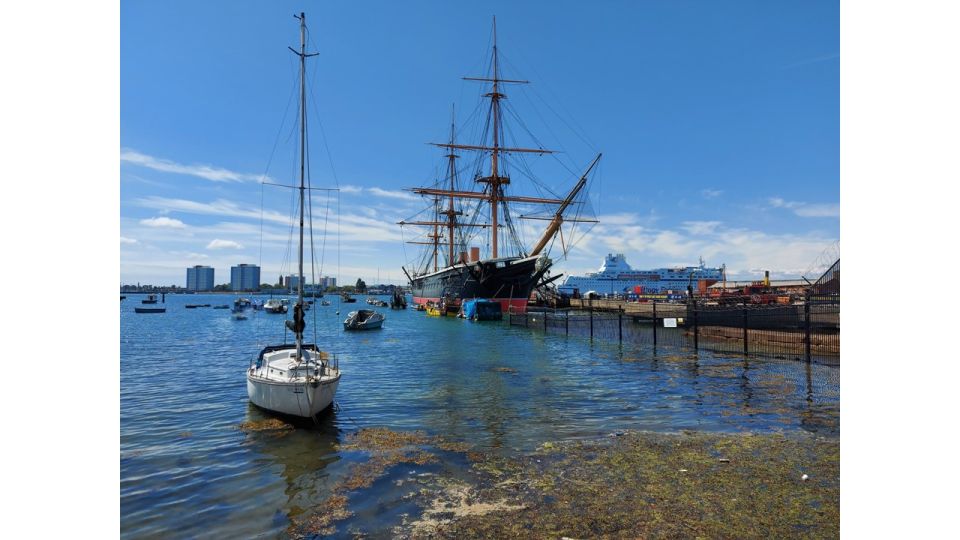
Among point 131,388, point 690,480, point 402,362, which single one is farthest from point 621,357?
point 131,388

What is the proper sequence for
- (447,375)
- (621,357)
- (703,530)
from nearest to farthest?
(703,530) → (447,375) → (621,357)

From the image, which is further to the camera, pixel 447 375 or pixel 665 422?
pixel 447 375

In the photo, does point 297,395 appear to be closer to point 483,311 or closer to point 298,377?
point 298,377

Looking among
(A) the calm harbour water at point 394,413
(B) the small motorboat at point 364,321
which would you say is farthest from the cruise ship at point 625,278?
(A) the calm harbour water at point 394,413

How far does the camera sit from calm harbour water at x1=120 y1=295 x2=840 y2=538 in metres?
8.47

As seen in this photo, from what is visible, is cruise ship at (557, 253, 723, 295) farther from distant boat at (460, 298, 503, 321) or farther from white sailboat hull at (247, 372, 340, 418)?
white sailboat hull at (247, 372, 340, 418)

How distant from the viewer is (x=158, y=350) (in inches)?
1393

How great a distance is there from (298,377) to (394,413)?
10.3ft

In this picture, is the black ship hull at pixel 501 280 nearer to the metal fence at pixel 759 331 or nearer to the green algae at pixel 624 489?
the metal fence at pixel 759 331

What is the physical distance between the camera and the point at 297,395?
12.9 meters

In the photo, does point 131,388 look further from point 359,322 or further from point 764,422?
point 359,322

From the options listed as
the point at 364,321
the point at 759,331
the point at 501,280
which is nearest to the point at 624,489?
the point at 759,331

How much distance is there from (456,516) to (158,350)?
118 ft

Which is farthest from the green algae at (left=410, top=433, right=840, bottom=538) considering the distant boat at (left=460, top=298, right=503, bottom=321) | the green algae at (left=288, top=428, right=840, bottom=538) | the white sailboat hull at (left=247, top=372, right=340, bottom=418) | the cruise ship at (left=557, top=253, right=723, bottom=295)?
the cruise ship at (left=557, top=253, right=723, bottom=295)
